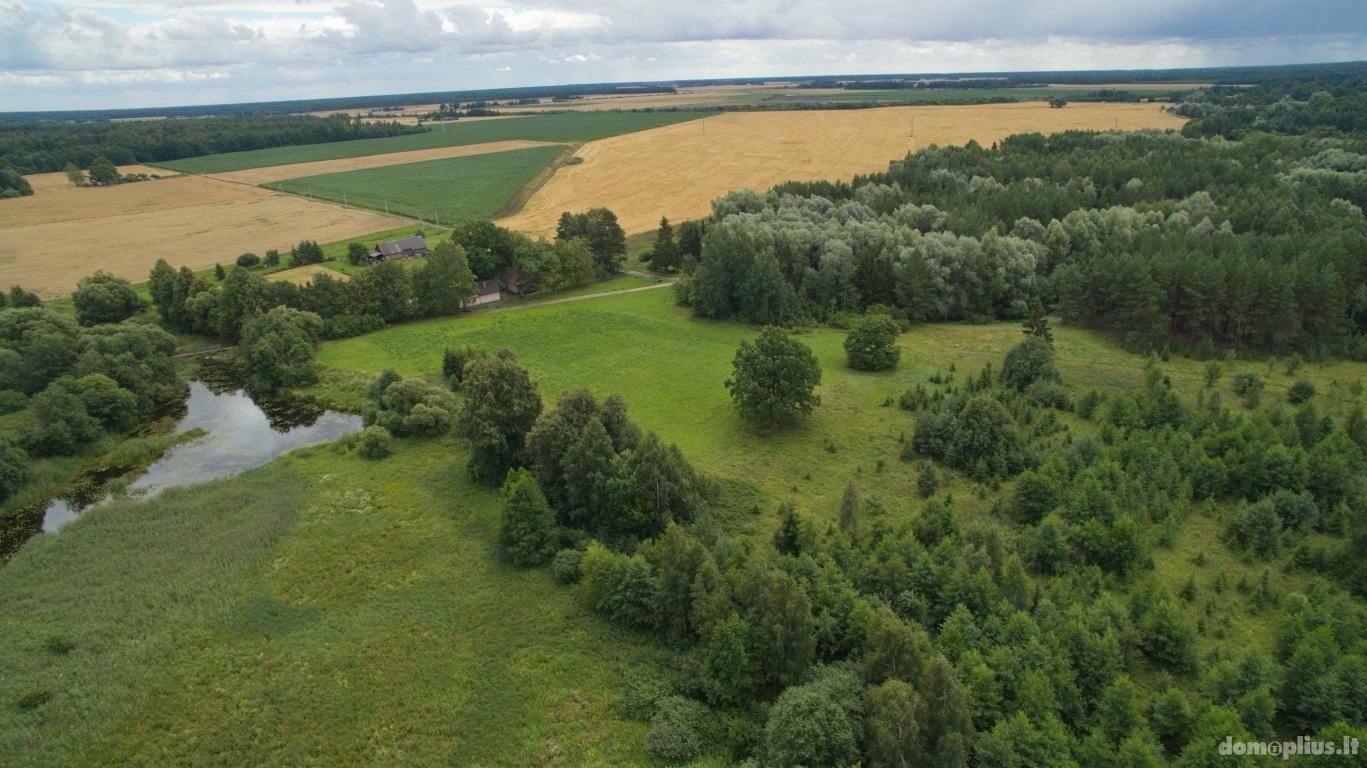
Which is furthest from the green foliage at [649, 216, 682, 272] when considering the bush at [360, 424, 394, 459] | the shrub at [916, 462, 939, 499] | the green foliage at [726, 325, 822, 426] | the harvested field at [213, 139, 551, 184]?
the harvested field at [213, 139, 551, 184]

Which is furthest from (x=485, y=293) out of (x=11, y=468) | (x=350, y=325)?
(x=11, y=468)

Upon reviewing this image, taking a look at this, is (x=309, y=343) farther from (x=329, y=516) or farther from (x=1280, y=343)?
(x=1280, y=343)

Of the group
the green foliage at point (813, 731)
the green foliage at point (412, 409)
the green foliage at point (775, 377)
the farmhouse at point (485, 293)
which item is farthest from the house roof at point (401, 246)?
the green foliage at point (813, 731)

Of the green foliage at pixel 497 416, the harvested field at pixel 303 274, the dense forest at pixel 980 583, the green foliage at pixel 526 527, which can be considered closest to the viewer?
the dense forest at pixel 980 583

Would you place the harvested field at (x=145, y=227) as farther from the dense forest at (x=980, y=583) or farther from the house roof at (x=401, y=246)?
the dense forest at (x=980, y=583)

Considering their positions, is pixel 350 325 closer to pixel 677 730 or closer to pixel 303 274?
pixel 303 274

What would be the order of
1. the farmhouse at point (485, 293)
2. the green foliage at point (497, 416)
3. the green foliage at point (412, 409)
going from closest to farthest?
the green foliage at point (497, 416), the green foliage at point (412, 409), the farmhouse at point (485, 293)
